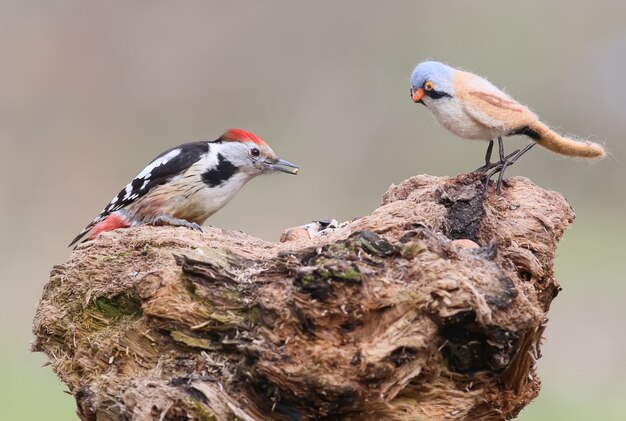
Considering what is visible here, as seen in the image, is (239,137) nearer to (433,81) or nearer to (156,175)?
(156,175)

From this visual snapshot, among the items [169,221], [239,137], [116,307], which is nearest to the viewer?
[116,307]

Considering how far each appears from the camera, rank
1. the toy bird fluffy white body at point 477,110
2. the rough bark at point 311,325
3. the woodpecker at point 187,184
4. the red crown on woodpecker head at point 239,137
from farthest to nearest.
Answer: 1. the red crown on woodpecker head at point 239,137
2. the woodpecker at point 187,184
3. the toy bird fluffy white body at point 477,110
4. the rough bark at point 311,325

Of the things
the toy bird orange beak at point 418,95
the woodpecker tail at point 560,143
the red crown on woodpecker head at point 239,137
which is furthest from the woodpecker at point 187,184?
the woodpecker tail at point 560,143

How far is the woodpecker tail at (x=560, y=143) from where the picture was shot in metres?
4.53

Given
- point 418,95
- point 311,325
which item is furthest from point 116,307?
point 418,95

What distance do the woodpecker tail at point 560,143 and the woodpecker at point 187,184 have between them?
5.23 feet

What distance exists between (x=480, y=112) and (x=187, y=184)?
66.2 inches

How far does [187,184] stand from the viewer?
539 centimetres

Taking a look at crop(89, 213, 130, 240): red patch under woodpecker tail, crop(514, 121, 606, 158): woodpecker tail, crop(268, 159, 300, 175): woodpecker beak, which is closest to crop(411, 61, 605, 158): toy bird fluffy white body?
crop(514, 121, 606, 158): woodpecker tail

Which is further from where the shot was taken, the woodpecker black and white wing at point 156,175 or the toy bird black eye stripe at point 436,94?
the woodpecker black and white wing at point 156,175

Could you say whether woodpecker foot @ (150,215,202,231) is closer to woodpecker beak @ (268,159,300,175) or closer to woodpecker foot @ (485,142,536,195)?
woodpecker beak @ (268,159,300,175)

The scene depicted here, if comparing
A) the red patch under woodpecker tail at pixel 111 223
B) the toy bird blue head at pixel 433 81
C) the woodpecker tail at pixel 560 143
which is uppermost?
the toy bird blue head at pixel 433 81

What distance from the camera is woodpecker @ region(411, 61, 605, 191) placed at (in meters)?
4.46

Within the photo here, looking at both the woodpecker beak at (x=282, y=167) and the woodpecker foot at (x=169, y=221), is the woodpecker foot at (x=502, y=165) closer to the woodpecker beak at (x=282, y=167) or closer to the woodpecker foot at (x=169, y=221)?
the woodpecker beak at (x=282, y=167)
